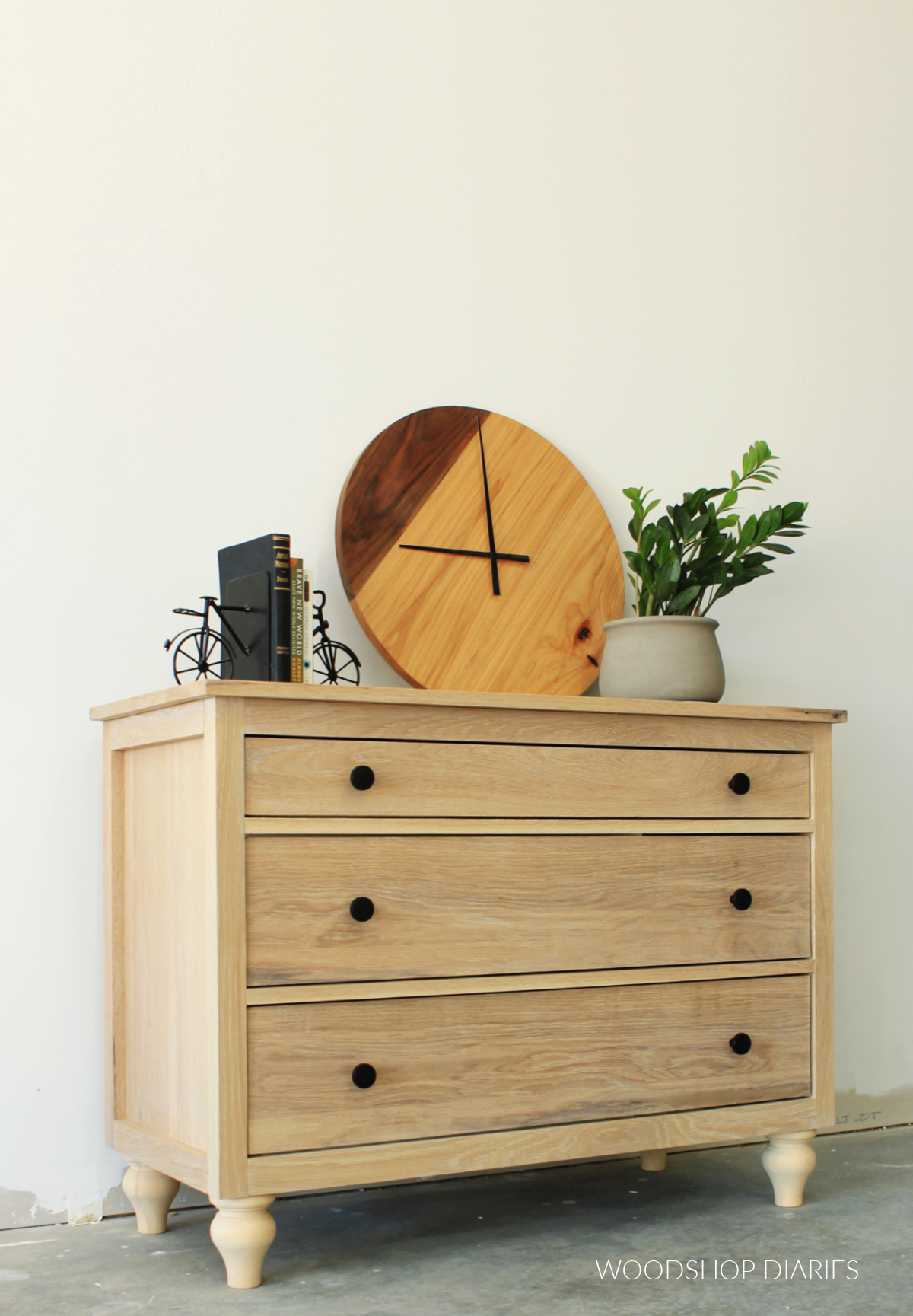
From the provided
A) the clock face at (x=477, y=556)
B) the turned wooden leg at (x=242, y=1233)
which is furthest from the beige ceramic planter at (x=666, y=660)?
the turned wooden leg at (x=242, y=1233)

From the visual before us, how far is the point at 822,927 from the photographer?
6.46 feet

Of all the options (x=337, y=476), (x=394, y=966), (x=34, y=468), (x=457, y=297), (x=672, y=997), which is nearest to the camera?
(x=394, y=966)

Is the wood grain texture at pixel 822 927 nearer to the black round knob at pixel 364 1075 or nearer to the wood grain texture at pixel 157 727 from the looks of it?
the black round knob at pixel 364 1075

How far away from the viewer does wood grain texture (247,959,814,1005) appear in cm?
156

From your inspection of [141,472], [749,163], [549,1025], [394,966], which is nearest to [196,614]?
[141,472]

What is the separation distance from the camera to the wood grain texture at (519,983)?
1.56m

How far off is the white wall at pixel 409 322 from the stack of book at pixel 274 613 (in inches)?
11.1

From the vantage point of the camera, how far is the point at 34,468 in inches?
76.1

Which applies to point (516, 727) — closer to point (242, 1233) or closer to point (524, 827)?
point (524, 827)

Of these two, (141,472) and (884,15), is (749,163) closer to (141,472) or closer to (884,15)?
(884,15)

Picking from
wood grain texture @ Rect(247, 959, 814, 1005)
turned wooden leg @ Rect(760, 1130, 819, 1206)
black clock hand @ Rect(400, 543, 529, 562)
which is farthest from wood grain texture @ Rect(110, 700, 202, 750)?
turned wooden leg @ Rect(760, 1130, 819, 1206)

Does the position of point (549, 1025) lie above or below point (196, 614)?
below

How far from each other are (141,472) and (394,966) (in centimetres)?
92

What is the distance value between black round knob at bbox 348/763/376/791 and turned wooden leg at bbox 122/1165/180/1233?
0.66 meters
